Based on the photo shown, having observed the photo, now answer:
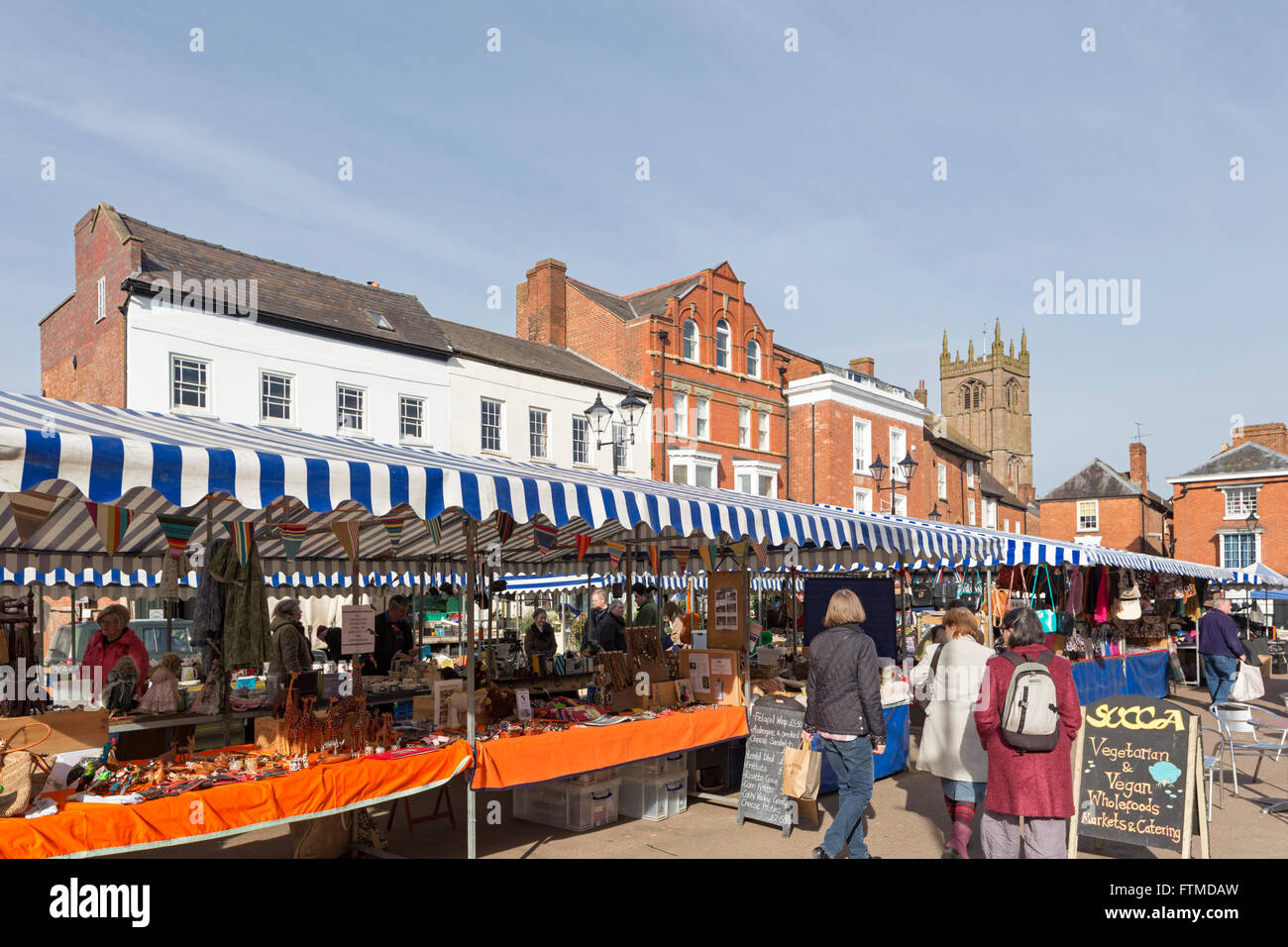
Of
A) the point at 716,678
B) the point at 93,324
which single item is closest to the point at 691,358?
the point at 93,324

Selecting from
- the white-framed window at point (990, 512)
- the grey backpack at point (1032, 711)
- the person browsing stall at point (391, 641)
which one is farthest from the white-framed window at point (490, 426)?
the white-framed window at point (990, 512)

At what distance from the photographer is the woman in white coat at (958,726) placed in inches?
251

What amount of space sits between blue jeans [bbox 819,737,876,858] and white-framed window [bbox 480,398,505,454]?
20.1 meters

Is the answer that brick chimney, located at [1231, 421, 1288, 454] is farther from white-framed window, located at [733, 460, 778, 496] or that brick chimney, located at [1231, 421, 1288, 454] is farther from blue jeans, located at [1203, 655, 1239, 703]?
blue jeans, located at [1203, 655, 1239, 703]

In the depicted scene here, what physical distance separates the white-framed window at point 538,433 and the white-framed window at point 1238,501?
3630 centimetres

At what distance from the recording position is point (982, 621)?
44.6ft

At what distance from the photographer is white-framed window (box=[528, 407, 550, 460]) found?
1057 inches

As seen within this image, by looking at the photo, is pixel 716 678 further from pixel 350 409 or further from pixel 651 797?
pixel 350 409

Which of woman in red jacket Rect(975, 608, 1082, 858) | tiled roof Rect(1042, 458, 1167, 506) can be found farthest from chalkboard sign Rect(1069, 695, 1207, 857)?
tiled roof Rect(1042, 458, 1167, 506)

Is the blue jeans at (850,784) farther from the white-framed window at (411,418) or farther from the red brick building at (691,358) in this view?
the red brick building at (691,358)

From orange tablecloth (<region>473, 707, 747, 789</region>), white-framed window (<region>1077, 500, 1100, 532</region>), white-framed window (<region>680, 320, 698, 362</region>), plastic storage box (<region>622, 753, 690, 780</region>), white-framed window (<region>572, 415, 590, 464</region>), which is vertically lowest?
plastic storage box (<region>622, 753, 690, 780</region>)

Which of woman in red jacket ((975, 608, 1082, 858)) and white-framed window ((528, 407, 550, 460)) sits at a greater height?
white-framed window ((528, 407, 550, 460))
